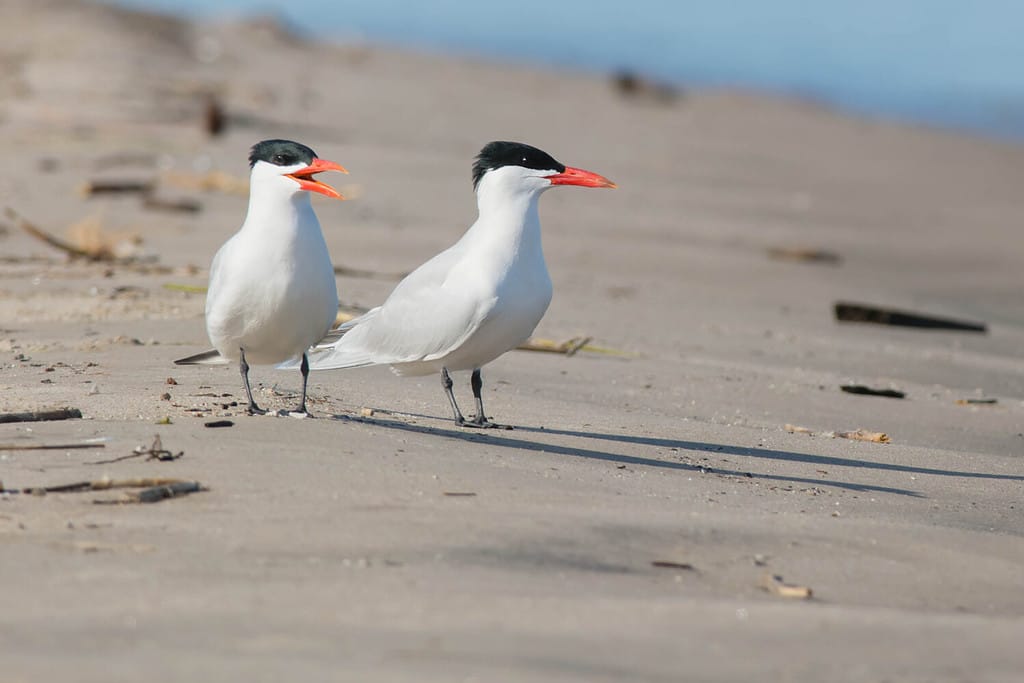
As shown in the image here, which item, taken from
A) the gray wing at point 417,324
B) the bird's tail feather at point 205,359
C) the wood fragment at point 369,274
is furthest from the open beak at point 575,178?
the wood fragment at point 369,274

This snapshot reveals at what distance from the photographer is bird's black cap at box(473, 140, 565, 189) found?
5066 millimetres

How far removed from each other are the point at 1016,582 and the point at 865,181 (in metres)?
13.4

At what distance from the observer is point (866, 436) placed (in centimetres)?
559

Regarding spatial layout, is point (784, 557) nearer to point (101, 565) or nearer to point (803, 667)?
point (803, 667)

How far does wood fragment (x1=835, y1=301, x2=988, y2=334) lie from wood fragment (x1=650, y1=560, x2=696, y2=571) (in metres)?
5.08

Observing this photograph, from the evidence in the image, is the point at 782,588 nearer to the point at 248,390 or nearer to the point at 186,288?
the point at 248,390

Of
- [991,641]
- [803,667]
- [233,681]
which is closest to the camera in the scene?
[233,681]

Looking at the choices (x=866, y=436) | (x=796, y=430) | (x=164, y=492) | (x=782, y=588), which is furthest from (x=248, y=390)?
(x=866, y=436)

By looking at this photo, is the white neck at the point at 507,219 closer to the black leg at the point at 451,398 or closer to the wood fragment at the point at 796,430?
the black leg at the point at 451,398

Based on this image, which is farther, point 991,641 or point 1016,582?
point 1016,582

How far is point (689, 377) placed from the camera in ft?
20.9

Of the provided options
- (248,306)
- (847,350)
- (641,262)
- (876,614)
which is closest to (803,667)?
(876,614)

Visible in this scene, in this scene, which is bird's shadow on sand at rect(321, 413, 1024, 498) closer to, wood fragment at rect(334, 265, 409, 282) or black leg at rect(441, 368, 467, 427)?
black leg at rect(441, 368, 467, 427)

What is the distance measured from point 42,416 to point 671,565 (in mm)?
2039
